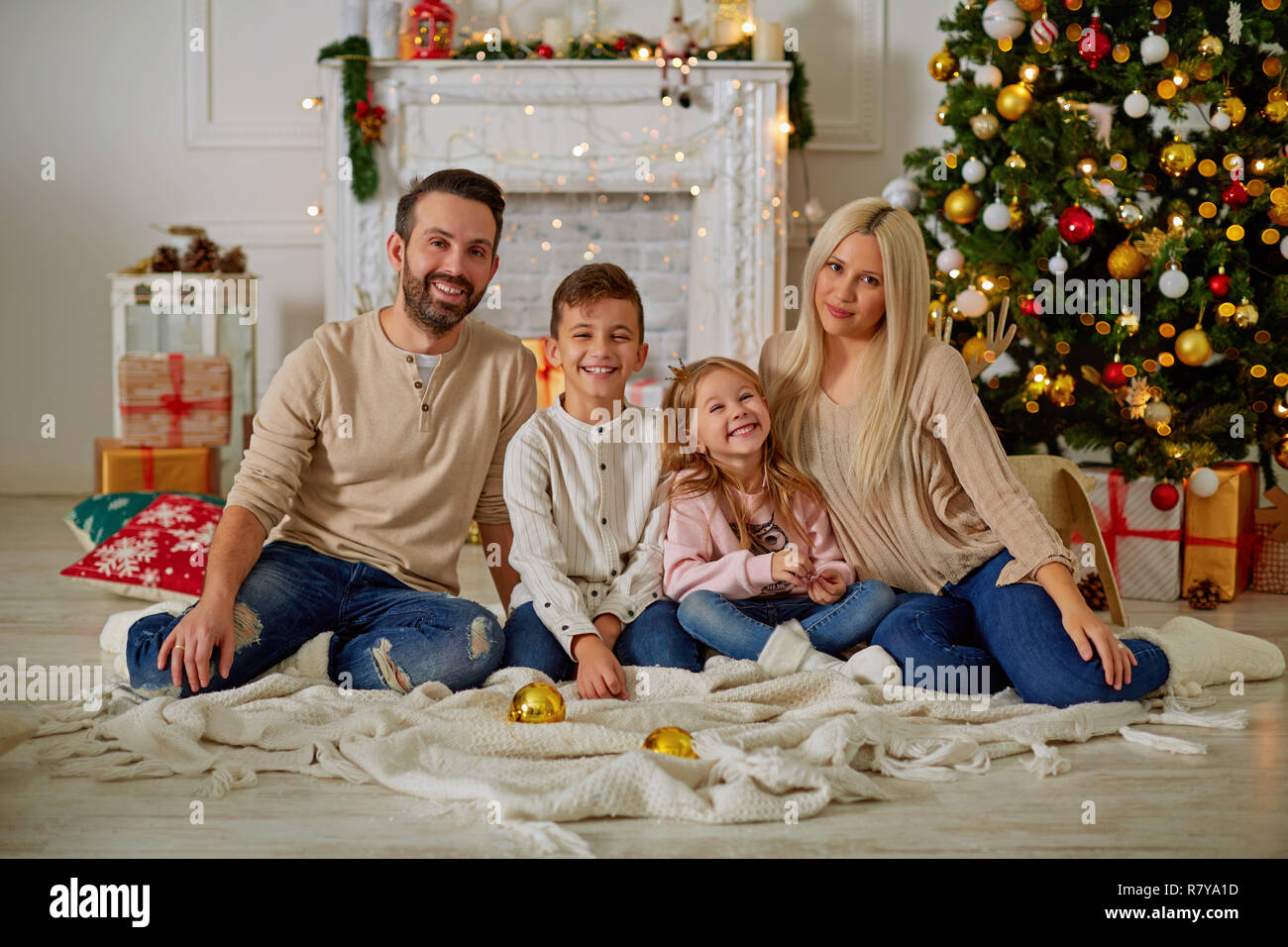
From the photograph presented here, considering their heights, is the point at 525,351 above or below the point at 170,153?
below

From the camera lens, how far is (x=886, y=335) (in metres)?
2.01

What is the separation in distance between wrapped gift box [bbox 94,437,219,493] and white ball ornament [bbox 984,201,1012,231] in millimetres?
2469

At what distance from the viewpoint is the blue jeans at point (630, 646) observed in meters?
1.91

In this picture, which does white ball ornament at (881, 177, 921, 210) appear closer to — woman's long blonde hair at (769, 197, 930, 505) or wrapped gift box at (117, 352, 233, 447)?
woman's long blonde hair at (769, 197, 930, 505)

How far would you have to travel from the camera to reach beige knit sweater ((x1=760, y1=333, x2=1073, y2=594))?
1.94m

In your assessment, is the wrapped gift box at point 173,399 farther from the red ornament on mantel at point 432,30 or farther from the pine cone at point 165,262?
the red ornament on mantel at point 432,30

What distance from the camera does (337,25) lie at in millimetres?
4316

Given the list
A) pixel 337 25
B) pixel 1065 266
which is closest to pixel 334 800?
pixel 1065 266

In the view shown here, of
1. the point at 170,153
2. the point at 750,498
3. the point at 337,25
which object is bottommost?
the point at 750,498

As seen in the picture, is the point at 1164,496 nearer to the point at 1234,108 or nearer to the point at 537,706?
the point at 1234,108

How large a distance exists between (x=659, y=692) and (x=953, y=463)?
62 centimetres

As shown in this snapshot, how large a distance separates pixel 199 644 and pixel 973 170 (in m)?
2.21

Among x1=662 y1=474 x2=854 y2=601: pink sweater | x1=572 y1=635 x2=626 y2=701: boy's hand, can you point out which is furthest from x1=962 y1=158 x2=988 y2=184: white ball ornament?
x1=572 y1=635 x2=626 y2=701: boy's hand

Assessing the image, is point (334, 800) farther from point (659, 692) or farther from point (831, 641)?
point (831, 641)
